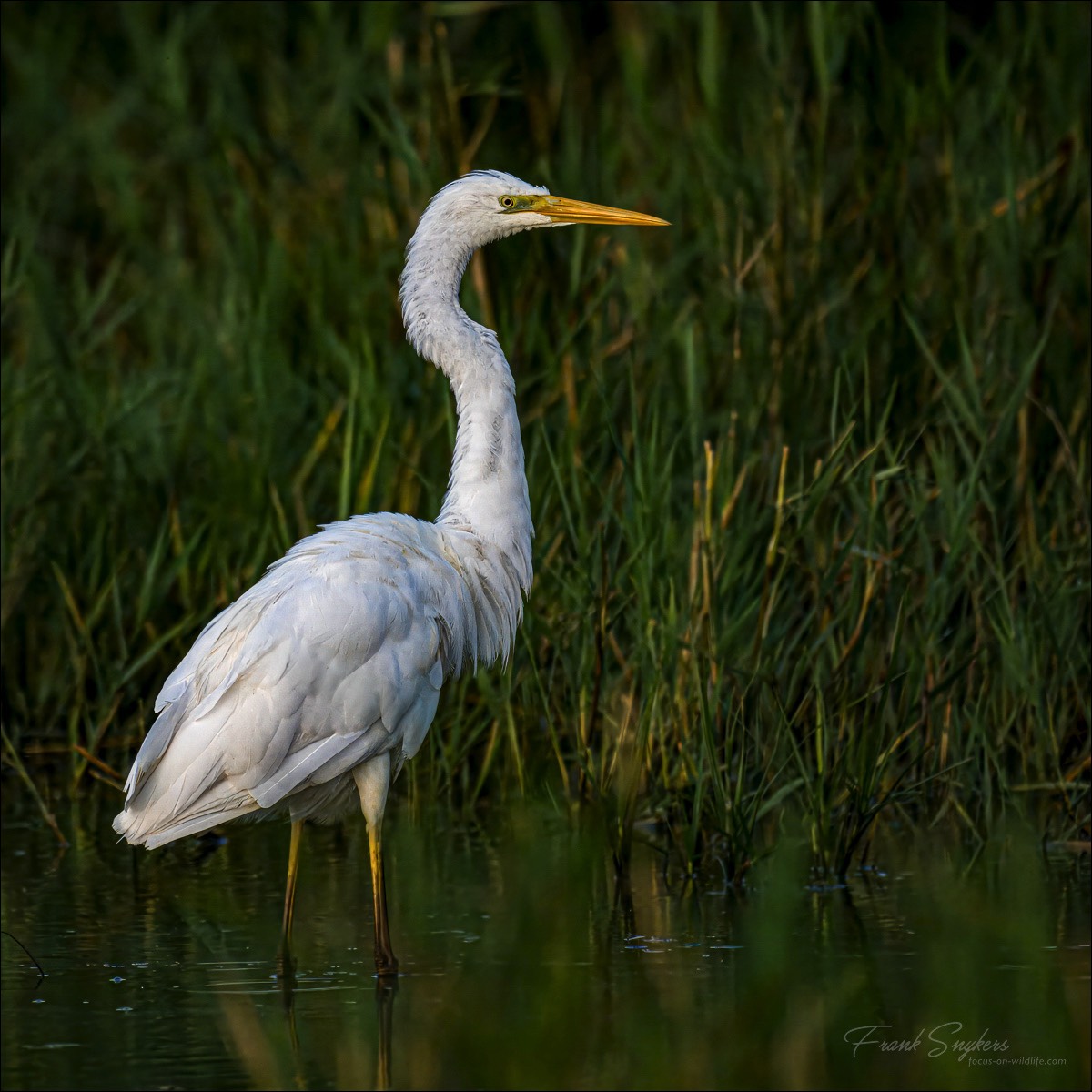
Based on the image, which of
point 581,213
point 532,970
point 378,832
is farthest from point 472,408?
point 532,970

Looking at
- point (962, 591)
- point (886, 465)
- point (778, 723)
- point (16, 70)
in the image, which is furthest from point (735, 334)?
point (16, 70)

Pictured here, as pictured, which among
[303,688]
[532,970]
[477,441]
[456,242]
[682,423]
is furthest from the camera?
[682,423]

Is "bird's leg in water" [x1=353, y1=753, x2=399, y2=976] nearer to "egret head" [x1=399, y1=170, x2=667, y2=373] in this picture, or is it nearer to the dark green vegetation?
the dark green vegetation

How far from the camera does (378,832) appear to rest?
438 cm

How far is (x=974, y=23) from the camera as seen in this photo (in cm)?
808

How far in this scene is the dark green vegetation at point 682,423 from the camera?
495 centimetres

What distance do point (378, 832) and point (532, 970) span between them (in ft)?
1.62

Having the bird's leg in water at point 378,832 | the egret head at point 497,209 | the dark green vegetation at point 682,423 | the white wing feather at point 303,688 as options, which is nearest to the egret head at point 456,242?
the egret head at point 497,209

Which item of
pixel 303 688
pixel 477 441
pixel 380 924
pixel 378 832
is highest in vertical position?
pixel 477 441

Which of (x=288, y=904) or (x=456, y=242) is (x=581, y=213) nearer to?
(x=456, y=242)

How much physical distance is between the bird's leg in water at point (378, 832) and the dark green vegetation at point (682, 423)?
21.7 inches

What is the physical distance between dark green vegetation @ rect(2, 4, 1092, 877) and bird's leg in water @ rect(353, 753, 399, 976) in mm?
552

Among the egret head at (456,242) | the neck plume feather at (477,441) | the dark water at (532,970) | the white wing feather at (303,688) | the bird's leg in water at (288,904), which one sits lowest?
the dark water at (532,970)

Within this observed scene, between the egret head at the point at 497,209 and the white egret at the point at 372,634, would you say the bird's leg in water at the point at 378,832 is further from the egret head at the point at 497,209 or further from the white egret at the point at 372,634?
the egret head at the point at 497,209
